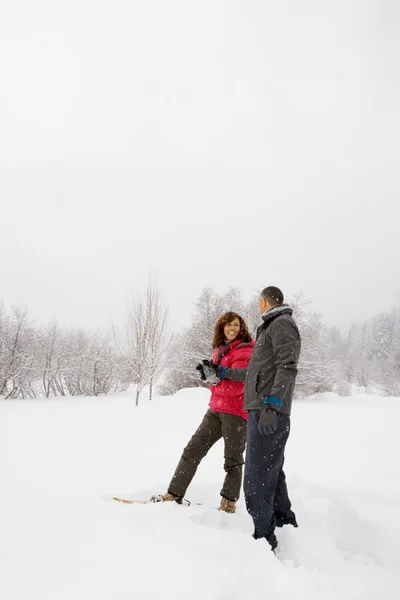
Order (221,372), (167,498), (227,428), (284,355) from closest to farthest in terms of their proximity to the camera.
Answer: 1. (284,355)
2. (167,498)
3. (227,428)
4. (221,372)

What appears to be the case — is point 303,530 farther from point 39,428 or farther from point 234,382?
point 39,428

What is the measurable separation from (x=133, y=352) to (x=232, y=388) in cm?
1175

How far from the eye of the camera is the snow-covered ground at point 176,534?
1.72 metres

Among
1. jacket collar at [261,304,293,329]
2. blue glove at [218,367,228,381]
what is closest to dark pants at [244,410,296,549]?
blue glove at [218,367,228,381]

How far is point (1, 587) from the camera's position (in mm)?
1604

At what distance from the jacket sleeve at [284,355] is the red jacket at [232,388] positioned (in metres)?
0.67

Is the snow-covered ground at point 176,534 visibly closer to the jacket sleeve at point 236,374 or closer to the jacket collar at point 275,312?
the jacket sleeve at point 236,374

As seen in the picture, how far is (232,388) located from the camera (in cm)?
327

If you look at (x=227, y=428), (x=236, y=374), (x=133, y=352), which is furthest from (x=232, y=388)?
(x=133, y=352)

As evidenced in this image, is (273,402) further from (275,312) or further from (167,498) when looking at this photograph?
(167,498)

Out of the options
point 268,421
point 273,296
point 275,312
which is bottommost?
point 268,421

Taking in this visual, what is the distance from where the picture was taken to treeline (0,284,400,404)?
48.0 ft

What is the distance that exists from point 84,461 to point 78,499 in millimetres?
1984

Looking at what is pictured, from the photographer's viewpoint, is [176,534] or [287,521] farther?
[287,521]
